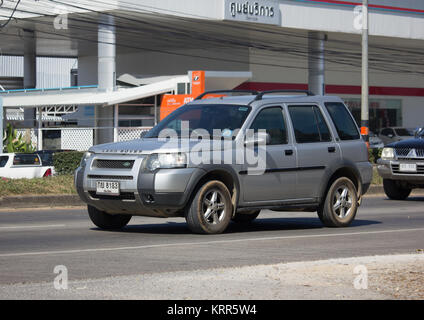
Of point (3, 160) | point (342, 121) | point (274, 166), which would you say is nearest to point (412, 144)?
point (342, 121)

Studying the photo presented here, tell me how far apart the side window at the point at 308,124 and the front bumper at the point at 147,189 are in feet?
6.64

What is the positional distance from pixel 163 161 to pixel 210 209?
918 millimetres

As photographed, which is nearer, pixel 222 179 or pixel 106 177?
pixel 106 177

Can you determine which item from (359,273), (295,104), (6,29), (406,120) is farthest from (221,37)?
(359,273)

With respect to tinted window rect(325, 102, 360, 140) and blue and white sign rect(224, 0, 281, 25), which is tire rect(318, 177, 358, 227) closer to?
tinted window rect(325, 102, 360, 140)

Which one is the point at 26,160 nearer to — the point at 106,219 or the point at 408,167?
the point at 408,167

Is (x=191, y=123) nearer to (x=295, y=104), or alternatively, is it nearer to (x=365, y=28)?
(x=295, y=104)

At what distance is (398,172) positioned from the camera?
65.1 feet

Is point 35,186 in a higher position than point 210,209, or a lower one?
lower

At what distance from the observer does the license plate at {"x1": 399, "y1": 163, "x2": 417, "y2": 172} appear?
19523 mm

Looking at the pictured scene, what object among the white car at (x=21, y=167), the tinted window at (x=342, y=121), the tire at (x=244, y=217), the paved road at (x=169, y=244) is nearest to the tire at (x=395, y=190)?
the paved road at (x=169, y=244)

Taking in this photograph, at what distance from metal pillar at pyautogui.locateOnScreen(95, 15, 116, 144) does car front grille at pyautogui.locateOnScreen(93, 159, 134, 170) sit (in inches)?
1263

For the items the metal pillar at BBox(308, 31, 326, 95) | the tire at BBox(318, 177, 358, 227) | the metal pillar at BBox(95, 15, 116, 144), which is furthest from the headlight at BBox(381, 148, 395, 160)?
the metal pillar at BBox(308, 31, 326, 95)
